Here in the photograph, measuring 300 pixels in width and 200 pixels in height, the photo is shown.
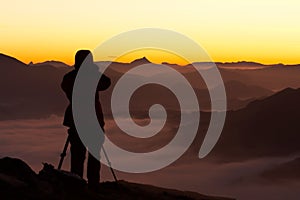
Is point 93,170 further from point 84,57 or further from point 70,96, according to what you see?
point 84,57

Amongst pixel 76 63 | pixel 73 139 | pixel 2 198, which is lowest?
pixel 2 198

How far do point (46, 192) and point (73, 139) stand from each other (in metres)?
2.74

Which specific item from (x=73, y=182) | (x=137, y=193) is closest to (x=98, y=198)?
(x=73, y=182)

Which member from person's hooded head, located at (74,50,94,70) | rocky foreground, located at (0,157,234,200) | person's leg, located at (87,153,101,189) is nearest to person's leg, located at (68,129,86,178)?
person's leg, located at (87,153,101,189)

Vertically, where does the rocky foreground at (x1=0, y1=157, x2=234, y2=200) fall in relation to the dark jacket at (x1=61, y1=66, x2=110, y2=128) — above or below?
below

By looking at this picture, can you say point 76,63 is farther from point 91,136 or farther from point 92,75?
→ point 91,136

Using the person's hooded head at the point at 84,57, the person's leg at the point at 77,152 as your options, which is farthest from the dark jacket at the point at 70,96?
the person's hooded head at the point at 84,57

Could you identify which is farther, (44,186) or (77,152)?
(77,152)

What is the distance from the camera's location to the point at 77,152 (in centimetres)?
1628

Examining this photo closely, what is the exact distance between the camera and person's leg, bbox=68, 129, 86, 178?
16.2 m

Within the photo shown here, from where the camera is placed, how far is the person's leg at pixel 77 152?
640 inches

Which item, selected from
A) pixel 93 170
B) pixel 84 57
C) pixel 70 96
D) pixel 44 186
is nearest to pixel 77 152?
pixel 93 170

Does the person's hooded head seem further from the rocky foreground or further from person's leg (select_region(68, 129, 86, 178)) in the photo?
the rocky foreground

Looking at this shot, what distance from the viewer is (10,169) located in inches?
579
